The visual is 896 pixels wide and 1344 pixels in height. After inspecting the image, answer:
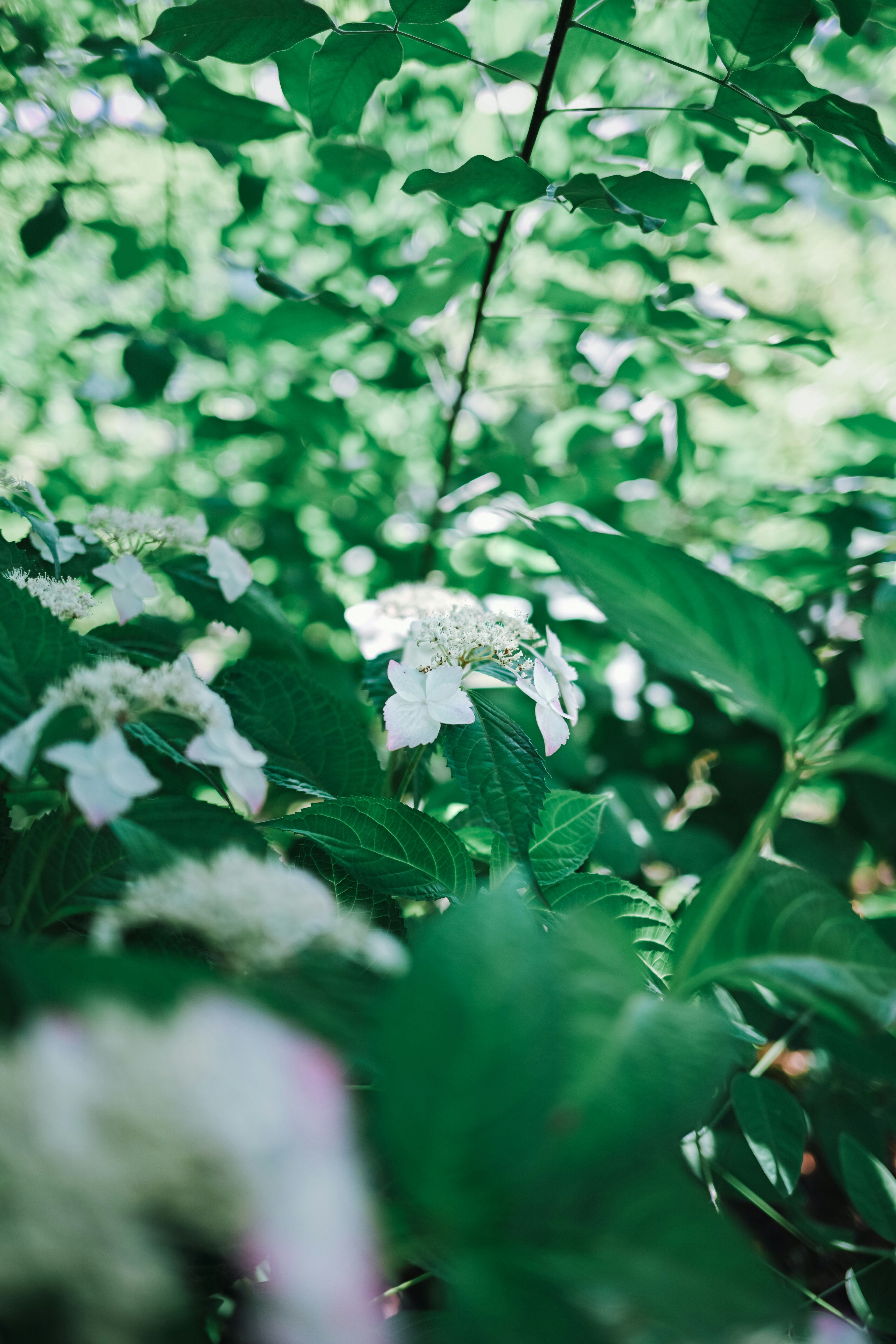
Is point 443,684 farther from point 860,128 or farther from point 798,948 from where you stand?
point 860,128

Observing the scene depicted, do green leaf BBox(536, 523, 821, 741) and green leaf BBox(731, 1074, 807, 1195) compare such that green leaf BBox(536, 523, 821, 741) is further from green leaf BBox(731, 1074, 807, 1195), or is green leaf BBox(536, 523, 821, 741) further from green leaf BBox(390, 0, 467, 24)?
green leaf BBox(390, 0, 467, 24)

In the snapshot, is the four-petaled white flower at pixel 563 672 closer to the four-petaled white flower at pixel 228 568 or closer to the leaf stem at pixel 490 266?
the four-petaled white flower at pixel 228 568

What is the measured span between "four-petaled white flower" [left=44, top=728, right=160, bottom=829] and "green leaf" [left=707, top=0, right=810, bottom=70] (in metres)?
0.64

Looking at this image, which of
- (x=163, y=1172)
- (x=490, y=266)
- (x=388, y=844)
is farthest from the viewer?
(x=490, y=266)

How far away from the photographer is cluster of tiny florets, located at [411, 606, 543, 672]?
1.48 feet

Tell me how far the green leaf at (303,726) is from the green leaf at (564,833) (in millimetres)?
122

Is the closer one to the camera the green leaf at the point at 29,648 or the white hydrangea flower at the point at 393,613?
the green leaf at the point at 29,648

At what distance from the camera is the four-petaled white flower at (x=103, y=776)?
28 centimetres

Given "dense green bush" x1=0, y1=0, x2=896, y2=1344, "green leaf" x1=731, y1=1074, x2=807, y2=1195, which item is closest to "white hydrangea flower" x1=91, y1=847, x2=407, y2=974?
"dense green bush" x1=0, y1=0, x2=896, y2=1344

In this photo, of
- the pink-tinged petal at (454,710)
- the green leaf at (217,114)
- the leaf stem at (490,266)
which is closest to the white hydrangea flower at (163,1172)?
the pink-tinged petal at (454,710)

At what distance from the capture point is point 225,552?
495 millimetres

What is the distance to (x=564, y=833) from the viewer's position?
1.59ft

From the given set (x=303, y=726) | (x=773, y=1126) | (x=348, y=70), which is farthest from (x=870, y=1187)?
(x=348, y=70)

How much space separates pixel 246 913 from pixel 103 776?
89mm
